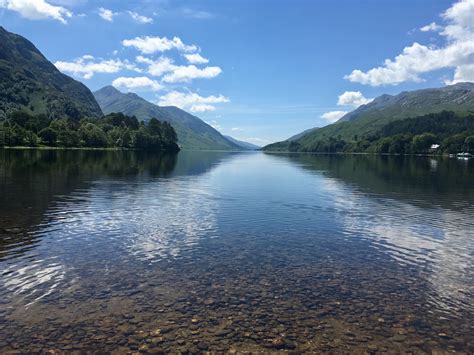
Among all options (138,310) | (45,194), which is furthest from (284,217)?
(45,194)

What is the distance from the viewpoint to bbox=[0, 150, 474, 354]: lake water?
1784cm

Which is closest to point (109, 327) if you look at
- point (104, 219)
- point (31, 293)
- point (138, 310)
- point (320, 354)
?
point (138, 310)

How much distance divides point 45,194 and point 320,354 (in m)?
53.8

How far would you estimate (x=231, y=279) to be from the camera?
82.3ft

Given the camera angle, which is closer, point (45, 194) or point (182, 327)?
point (182, 327)

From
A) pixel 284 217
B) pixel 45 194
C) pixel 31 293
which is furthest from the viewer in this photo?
pixel 45 194

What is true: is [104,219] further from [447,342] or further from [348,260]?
[447,342]

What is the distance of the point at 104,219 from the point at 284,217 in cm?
2261

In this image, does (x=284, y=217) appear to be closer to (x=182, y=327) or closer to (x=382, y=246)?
(x=382, y=246)

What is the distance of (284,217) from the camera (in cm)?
4762

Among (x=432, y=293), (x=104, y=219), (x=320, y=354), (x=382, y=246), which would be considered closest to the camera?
(x=320, y=354)

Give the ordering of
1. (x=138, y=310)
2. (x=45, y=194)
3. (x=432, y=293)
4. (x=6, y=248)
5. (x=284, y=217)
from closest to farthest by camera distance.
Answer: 1. (x=138, y=310)
2. (x=432, y=293)
3. (x=6, y=248)
4. (x=284, y=217)
5. (x=45, y=194)

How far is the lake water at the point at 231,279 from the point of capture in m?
17.8

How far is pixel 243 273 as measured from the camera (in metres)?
26.4
